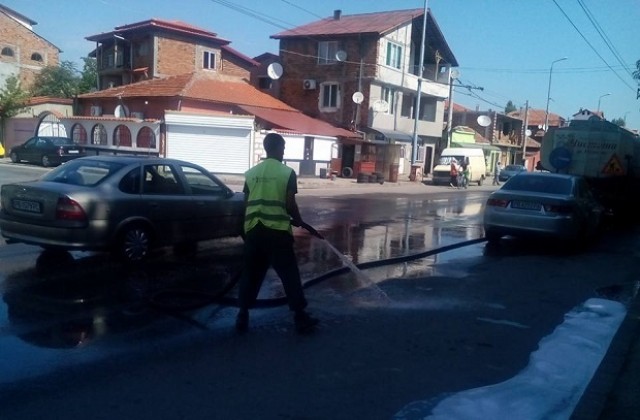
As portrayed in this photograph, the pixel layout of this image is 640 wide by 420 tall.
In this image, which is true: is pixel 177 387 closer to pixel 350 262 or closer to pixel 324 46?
pixel 350 262

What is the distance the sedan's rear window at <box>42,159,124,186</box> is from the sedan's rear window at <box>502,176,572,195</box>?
7919mm

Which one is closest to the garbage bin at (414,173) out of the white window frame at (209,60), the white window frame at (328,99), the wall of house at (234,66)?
the white window frame at (328,99)

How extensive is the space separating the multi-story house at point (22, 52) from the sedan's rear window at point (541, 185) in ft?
142

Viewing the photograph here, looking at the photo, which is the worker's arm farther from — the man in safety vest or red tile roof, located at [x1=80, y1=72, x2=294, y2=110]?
red tile roof, located at [x1=80, y1=72, x2=294, y2=110]

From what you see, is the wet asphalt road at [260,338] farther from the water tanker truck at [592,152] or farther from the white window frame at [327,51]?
the white window frame at [327,51]

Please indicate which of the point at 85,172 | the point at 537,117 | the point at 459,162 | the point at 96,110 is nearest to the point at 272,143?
the point at 85,172

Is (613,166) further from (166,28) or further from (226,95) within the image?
(166,28)

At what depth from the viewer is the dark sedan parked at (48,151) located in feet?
95.9

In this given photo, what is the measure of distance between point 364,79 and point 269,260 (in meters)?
34.3

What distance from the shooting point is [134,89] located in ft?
111

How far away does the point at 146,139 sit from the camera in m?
29.0

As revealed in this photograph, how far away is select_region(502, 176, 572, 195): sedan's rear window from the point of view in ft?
39.2

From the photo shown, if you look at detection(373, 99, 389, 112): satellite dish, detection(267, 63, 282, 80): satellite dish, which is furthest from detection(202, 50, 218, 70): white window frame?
detection(373, 99, 389, 112): satellite dish

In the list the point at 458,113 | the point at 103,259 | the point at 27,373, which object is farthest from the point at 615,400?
the point at 458,113
